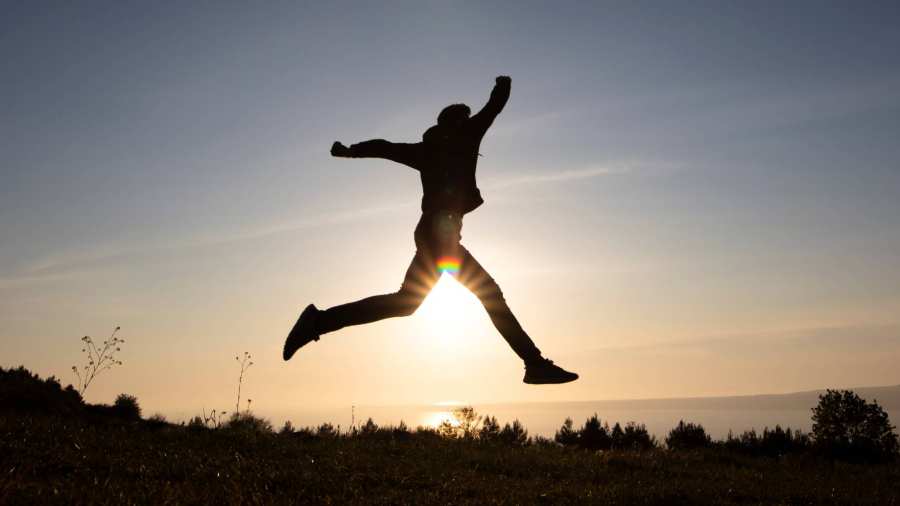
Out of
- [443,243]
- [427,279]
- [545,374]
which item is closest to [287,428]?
[427,279]

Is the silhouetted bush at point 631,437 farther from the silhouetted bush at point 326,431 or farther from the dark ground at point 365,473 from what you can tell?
the silhouetted bush at point 326,431

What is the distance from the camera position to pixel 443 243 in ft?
20.7

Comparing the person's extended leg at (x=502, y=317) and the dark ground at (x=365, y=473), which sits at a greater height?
the person's extended leg at (x=502, y=317)

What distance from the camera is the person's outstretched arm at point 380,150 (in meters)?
6.68

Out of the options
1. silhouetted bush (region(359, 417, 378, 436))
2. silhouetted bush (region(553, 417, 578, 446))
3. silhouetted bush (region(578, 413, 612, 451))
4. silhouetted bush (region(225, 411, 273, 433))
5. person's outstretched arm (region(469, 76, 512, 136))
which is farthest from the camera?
silhouetted bush (region(553, 417, 578, 446))

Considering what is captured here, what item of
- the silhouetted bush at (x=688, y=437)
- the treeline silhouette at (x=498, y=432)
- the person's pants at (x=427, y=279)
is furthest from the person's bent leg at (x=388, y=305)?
the silhouetted bush at (x=688, y=437)

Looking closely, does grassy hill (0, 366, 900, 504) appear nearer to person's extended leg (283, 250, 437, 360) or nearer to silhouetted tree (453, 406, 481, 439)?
silhouetted tree (453, 406, 481, 439)

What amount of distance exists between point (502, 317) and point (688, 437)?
883cm

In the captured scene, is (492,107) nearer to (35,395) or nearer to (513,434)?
(513,434)

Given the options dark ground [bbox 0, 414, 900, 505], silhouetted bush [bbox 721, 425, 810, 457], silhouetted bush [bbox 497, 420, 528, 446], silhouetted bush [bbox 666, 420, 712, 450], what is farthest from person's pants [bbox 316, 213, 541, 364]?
silhouetted bush [bbox 721, 425, 810, 457]

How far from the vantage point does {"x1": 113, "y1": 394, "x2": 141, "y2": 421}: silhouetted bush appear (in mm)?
13484

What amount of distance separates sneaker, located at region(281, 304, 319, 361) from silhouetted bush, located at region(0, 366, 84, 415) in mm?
6696

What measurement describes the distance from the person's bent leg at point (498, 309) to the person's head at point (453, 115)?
1.33 m

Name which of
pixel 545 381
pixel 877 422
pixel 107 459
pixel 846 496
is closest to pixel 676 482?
pixel 846 496
